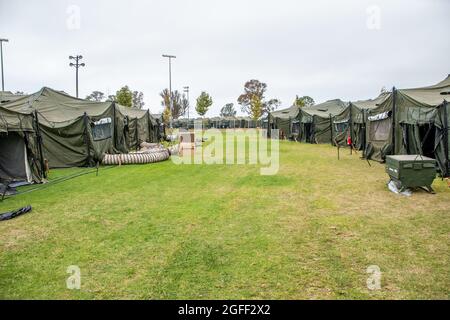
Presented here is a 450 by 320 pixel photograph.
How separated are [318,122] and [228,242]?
23132mm

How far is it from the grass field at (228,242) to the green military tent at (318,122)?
17.5m

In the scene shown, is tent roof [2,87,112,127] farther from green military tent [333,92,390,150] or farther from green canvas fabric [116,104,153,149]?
green military tent [333,92,390,150]

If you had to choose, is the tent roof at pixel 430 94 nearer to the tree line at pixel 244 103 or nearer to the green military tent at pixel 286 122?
the green military tent at pixel 286 122

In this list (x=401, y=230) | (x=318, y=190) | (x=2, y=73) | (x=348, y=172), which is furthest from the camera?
(x=2, y=73)

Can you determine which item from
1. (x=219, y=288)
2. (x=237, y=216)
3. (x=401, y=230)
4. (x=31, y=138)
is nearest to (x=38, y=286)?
(x=219, y=288)

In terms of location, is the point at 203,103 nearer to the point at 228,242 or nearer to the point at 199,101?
the point at 199,101

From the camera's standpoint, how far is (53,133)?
13.5 m

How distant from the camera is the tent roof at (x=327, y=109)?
26.7 m

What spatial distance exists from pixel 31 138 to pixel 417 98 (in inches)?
528

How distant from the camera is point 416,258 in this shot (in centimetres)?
430

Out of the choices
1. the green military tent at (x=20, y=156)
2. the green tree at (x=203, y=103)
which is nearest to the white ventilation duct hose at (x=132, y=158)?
the green military tent at (x=20, y=156)

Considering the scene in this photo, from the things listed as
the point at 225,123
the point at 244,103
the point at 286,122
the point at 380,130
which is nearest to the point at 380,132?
the point at 380,130

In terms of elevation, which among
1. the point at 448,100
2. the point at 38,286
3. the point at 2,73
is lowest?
the point at 38,286

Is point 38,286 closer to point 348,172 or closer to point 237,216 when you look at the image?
point 237,216
